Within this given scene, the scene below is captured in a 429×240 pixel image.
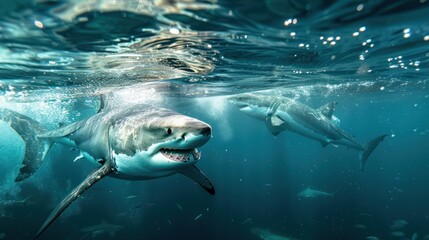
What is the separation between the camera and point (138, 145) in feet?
15.6

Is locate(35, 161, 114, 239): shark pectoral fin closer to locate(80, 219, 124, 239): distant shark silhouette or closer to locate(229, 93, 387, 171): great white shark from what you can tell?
locate(229, 93, 387, 171): great white shark

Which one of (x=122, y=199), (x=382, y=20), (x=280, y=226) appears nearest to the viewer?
(x=382, y=20)

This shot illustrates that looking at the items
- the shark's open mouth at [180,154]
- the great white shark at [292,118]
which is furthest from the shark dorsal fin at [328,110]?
the shark's open mouth at [180,154]

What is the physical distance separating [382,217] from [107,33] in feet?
76.3

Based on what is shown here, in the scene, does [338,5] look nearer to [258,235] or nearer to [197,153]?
[197,153]

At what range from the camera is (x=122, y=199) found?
2494 centimetres

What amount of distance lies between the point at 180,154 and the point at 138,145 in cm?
97

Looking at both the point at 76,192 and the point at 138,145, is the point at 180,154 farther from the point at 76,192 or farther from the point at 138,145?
the point at 76,192

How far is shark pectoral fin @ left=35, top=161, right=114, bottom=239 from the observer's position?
415 cm

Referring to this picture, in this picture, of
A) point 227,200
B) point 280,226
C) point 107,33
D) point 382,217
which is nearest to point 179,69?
point 107,33

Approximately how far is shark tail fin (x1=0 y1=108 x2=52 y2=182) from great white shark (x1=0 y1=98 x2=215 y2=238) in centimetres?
20

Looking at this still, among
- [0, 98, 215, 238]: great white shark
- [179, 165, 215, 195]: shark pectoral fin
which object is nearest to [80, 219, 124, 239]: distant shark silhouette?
[0, 98, 215, 238]: great white shark

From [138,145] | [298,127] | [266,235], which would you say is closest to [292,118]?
[298,127]

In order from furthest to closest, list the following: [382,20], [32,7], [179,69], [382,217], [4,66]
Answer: [382,217] < [179,69] < [4,66] < [382,20] < [32,7]
